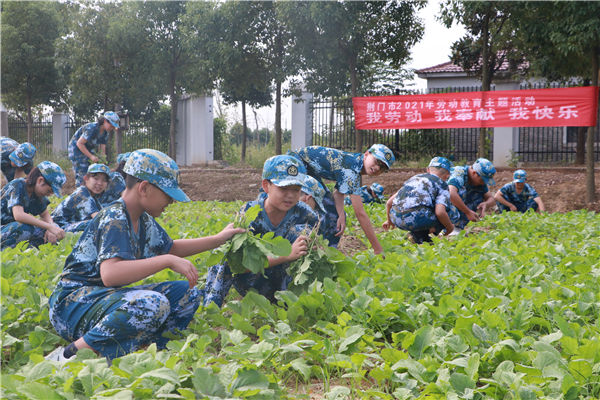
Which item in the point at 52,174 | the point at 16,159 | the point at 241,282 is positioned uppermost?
the point at 16,159

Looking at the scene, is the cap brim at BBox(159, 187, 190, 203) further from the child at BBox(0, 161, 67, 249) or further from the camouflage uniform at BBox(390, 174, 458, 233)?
the camouflage uniform at BBox(390, 174, 458, 233)

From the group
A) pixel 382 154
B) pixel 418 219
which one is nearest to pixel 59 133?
pixel 418 219

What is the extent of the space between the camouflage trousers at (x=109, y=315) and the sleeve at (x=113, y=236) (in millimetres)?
197

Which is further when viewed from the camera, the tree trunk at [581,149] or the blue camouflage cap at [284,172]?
the tree trunk at [581,149]

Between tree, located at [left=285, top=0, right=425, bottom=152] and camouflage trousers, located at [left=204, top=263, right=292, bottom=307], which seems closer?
camouflage trousers, located at [left=204, top=263, right=292, bottom=307]

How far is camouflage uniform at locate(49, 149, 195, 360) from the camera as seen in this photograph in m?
2.45

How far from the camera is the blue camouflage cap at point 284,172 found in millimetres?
3119

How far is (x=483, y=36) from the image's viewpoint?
1285 centimetres

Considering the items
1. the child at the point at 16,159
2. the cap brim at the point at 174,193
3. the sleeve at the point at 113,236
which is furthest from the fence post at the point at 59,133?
the cap brim at the point at 174,193

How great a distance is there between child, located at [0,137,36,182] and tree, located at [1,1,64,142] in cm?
1545

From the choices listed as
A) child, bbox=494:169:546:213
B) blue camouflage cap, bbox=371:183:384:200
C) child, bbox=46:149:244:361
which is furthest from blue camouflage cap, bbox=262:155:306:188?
blue camouflage cap, bbox=371:183:384:200

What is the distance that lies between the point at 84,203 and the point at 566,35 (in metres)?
8.73

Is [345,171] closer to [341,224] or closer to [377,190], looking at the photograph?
[341,224]

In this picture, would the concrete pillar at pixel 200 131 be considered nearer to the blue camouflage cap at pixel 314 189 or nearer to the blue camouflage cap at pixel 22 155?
the blue camouflage cap at pixel 22 155
